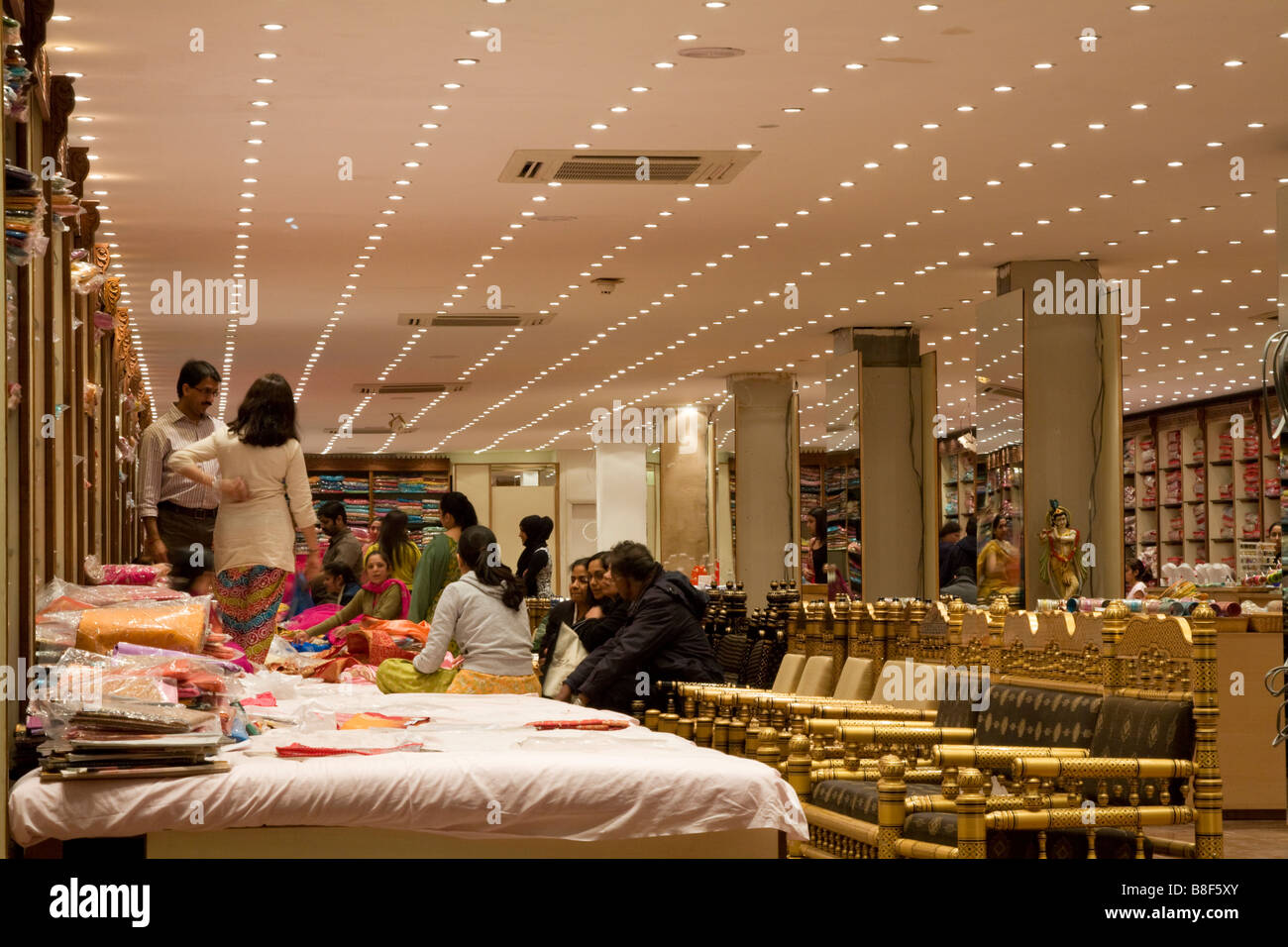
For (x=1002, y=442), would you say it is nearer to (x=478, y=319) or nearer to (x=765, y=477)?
(x=478, y=319)

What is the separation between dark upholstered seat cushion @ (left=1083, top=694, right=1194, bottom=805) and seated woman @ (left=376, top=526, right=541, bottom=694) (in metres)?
3.09

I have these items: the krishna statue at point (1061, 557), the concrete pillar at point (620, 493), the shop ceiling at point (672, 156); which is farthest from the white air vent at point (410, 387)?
the krishna statue at point (1061, 557)

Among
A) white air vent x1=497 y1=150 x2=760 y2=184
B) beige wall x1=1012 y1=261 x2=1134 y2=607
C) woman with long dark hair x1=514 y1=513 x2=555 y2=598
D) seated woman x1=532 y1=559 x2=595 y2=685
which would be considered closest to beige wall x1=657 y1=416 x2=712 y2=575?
beige wall x1=1012 y1=261 x2=1134 y2=607

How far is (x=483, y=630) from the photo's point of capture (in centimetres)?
654

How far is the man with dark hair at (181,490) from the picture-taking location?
23.0 feet

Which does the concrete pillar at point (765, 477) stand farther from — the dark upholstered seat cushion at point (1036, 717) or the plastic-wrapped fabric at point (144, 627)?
the plastic-wrapped fabric at point (144, 627)

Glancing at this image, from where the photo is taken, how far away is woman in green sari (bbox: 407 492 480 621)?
7.95 metres

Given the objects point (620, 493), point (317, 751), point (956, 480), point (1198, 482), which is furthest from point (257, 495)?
point (956, 480)

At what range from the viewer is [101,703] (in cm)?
345

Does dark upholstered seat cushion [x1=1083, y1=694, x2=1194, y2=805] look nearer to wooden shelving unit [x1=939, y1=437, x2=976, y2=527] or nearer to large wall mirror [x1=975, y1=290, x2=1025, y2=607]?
large wall mirror [x1=975, y1=290, x2=1025, y2=607]
